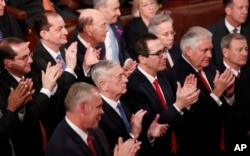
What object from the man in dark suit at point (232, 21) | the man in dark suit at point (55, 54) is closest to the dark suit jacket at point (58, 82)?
the man in dark suit at point (55, 54)

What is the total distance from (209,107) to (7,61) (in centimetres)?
132

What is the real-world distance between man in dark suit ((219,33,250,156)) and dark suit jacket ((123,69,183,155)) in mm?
475

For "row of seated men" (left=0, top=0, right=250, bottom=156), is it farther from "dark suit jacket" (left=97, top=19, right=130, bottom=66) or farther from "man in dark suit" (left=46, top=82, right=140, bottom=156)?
"dark suit jacket" (left=97, top=19, right=130, bottom=66)

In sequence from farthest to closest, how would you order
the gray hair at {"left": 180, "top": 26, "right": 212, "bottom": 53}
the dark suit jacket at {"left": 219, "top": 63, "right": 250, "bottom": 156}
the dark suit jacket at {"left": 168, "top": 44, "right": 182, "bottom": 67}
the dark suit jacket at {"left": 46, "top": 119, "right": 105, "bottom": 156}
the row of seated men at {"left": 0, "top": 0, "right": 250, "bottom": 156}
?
1. the dark suit jacket at {"left": 168, "top": 44, "right": 182, "bottom": 67}
2. the gray hair at {"left": 180, "top": 26, "right": 212, "bottom": 53}
3. the dark suit jacket at {"left": 219, "top": 63, "right": 250, "bottom": 156}
4. the row of seated men at {"left": 0, "top": 0, "right": 250, "bottom": 156}
5. the dark suit jacket at {"left": 46, "top": 119, "right": 105, "bottom": 156}

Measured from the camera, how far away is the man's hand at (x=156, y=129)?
10.4 ft

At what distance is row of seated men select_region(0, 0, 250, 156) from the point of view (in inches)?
117

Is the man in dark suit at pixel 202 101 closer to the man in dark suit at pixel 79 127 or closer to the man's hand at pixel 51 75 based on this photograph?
the man's hand at pixel 51 75

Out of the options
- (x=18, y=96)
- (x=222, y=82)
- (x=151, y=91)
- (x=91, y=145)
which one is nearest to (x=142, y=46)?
(x=151, y=91)

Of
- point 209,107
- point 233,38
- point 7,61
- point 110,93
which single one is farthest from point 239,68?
point 7,61

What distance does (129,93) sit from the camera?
3.38 m

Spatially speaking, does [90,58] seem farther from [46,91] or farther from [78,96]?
[78,96]

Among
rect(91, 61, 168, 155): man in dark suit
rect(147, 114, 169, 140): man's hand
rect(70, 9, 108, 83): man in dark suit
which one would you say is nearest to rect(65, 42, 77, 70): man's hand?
rect(70, 9, 108, 83): man in dark suit

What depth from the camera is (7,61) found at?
3145 mm

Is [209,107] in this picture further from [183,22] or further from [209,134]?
[183,22]
